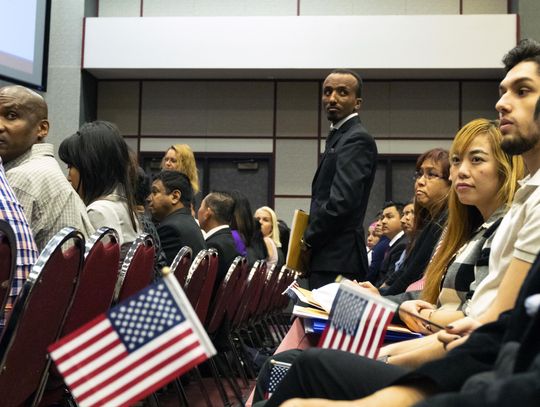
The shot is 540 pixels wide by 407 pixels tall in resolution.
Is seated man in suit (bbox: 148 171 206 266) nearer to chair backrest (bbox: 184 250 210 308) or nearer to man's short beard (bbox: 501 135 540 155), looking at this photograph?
chair backrest (bbox: 184 250 210 308)

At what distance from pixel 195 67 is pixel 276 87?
1196 mm

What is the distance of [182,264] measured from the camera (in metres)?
2.78

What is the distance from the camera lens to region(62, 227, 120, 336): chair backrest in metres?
1.83

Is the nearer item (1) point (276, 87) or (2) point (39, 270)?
(2) point (39, 270)

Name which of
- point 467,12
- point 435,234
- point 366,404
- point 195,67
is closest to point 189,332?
point 366,404

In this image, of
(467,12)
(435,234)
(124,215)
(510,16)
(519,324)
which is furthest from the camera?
(467,12)

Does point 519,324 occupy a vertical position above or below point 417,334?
above

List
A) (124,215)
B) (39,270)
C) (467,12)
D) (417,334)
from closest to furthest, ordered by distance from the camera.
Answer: (39,270) < (417,334) < (124,215) < (467,12)

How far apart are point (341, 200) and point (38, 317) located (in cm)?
196

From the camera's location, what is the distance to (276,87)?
9.63m

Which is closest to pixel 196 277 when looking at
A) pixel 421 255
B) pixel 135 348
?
pixel 421 255

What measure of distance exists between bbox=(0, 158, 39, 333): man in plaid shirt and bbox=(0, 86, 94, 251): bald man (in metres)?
0.65

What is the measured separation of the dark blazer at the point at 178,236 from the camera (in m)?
4.04

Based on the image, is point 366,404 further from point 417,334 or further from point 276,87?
point 276,87
